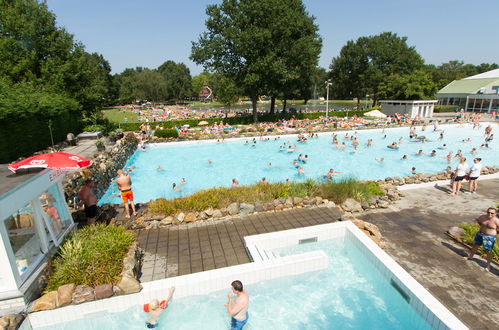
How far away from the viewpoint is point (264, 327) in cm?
573

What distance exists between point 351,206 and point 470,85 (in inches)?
2187

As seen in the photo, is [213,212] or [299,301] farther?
[213,212]

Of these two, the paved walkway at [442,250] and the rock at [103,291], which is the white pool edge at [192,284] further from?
the paved walkway at [442,250]

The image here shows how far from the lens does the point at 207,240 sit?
7910 millimetres

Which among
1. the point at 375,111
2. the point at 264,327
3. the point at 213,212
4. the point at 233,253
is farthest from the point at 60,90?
the point at 375,111

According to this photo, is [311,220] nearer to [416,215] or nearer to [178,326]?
[416,215]

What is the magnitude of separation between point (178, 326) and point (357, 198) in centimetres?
760

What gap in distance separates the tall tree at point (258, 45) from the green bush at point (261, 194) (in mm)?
22981

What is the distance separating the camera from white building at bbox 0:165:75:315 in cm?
502

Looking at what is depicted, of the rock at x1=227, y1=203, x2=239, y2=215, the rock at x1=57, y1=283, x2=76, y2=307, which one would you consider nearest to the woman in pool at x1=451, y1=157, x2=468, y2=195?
the rock at x1=227, y1=203, x2=239, y2=215

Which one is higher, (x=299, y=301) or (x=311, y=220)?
(x=311, y=220)

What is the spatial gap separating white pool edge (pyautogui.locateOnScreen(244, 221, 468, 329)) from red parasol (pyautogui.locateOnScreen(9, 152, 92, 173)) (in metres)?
4.93

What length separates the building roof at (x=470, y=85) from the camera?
150 feet

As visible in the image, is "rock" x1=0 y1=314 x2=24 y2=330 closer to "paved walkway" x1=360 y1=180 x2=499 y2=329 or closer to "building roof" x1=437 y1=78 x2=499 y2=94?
"paved walkway" x1=360 y1=180 x2=499 y2=329
